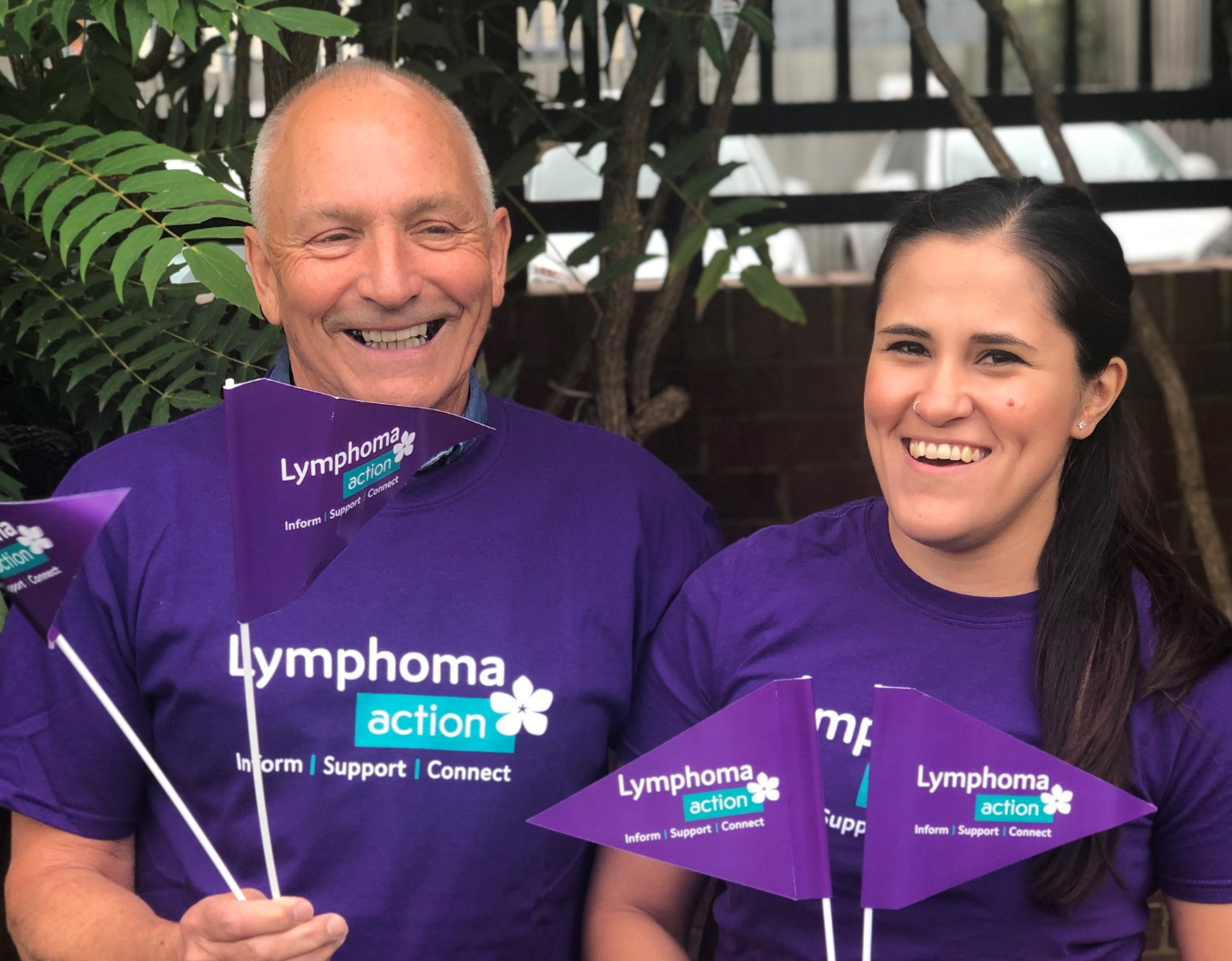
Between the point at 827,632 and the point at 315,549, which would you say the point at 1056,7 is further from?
the point at 315,549

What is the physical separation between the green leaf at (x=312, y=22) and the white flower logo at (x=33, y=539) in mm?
823

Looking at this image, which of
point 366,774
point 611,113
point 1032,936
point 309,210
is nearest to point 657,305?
point 611,113

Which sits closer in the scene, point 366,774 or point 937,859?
point 937,859

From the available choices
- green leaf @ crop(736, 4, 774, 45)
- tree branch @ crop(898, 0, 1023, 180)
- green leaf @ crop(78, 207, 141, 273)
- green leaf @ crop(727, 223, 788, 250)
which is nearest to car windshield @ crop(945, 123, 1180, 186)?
tree branch @ crop(898, 0, 1023, 180)

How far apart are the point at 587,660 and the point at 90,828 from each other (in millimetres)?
645

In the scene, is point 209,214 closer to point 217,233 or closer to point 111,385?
point 217,233

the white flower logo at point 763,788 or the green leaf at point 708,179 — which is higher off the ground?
the green leaf at point 708,179

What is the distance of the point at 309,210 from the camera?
77.8 inches

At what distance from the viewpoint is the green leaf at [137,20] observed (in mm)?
2049

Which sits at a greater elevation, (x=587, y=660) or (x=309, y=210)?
(x=309, y=210)

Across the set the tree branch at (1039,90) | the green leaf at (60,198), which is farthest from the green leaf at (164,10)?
the tree branch at (1039,90)

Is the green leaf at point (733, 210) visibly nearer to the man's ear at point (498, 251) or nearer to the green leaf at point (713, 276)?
the green leaf at point (713, 276)

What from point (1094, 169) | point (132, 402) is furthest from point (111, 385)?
point (1094, 169)

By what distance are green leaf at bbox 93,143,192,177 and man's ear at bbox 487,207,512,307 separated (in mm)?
405
